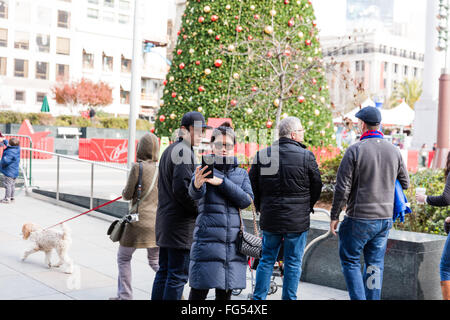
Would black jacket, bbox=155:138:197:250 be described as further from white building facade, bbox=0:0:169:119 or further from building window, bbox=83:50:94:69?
building window, bbox=83:50:94:69

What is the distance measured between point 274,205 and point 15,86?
55177mm

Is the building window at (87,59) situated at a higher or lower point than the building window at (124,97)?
higher

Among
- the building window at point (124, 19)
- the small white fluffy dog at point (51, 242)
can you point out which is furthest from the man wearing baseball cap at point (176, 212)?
the building window at point (124, 19)

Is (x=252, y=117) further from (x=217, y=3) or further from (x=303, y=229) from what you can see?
(x=303, y=229)

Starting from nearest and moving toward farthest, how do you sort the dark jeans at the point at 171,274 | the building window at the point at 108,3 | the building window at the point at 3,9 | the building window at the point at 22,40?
the dark jeans at the point at 171,274
the building window at the point at 3,9
the building window at the point at 22,40
the building window at the point at 108,3

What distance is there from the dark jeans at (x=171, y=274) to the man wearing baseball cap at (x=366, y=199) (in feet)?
4.65

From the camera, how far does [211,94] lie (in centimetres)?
1066

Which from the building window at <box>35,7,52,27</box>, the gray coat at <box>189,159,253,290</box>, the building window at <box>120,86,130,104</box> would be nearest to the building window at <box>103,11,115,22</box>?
the building window at <box>35,7,52,27</box>

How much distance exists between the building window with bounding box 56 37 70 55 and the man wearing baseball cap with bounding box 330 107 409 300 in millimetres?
57080

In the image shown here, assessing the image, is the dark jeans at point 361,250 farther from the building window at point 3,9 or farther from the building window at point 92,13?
the building window at point 92,13

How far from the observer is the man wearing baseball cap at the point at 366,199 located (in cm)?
474

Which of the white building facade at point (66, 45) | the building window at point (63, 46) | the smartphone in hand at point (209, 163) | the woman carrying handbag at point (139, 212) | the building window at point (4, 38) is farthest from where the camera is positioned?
the building window at point (63, 46)
